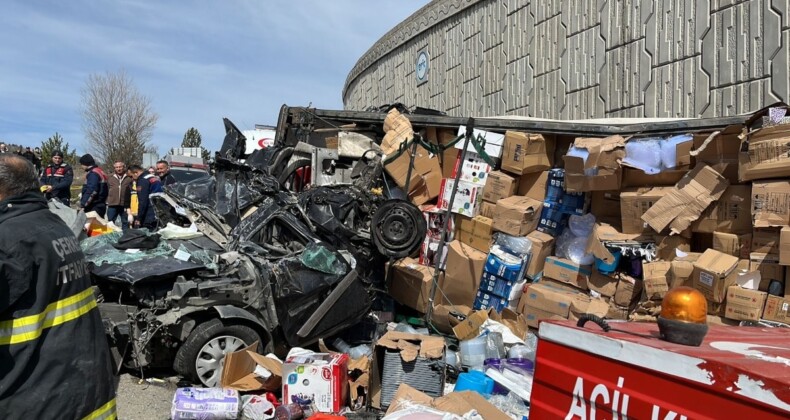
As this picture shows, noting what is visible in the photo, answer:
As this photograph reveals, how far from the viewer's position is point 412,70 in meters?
→ 18.6

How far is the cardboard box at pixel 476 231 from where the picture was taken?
7.65 metres

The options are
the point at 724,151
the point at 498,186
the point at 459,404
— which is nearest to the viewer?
the point at 459,404

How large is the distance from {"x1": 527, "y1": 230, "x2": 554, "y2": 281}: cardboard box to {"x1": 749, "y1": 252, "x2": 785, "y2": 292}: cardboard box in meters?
2.27

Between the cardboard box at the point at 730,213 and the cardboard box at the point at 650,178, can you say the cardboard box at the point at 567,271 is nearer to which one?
the cardboard box at the point at 650,178

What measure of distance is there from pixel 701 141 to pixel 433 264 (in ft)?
11.8

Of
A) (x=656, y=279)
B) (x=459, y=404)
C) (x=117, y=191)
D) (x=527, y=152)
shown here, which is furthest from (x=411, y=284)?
(x=117, y=191)

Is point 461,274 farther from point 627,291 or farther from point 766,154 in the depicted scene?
point 766,154

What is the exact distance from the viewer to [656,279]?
6125 millimetres

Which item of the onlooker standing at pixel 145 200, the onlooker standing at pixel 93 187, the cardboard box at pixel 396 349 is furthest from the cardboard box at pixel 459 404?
the onlooker standing at pixel 93 187

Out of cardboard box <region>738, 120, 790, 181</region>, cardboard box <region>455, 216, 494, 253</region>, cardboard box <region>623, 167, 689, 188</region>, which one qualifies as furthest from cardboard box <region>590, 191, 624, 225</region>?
cardboard box <region>738, 120, 790, 181</region>

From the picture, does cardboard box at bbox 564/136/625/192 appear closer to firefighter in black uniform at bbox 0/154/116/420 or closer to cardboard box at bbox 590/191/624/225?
cardboard box at bbox 590/191/624/225

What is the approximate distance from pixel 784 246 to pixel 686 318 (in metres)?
4.18

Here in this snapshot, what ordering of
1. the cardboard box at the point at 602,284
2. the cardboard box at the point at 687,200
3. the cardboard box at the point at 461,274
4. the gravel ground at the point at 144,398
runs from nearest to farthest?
A: 1. the gravel ground at the point at 144,398
2. the cardboard box at the point at 687,200
3. the cardboard box at the point at 602,284
4. the cardboard box at the point at 461,274

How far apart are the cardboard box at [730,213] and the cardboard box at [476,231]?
7.86 feet
